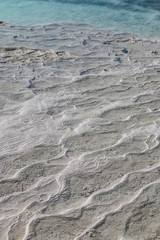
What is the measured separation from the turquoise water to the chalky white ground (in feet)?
7.39

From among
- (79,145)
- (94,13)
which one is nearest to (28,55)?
→ (79,145)

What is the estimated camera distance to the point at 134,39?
6492 millimetres

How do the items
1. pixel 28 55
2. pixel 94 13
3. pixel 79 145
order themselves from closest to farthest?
pixel 79 145 → pixel 28 55 → pixel 94 13

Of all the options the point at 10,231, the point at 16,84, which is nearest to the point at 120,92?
the point at 16,84

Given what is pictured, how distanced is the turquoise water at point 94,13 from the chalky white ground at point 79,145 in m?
2.25

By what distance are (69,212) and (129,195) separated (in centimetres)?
42

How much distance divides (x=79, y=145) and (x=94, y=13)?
19.8 ft

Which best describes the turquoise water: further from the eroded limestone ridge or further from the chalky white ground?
the chalky white ground

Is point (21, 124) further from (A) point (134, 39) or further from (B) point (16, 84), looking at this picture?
(A) point (134, 39)

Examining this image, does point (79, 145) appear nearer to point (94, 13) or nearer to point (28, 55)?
point (28, 55)

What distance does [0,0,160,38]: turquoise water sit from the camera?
25.1ft

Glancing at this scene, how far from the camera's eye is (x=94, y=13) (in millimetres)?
8625

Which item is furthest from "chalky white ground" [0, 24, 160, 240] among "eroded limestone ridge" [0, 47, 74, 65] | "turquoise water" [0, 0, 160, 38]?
"turquoise water" [0, 0, 160, 38]

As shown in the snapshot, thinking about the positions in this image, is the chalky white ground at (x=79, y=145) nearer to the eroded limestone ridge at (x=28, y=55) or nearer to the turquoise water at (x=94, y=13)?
the eroded limestone ridge at (x=28, y=55)
